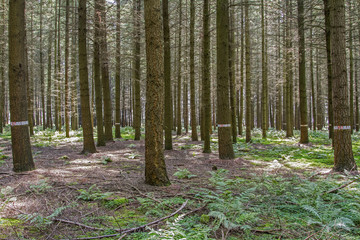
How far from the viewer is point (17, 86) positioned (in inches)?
240

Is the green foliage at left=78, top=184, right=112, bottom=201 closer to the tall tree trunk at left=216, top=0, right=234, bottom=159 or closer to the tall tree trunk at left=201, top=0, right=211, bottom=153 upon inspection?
the tall tree trunk at left=216, top=0, right=234, bottom=159

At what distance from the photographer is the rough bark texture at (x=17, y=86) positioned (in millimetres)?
6078

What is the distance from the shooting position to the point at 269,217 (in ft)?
11.5

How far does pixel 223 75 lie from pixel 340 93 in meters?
3.48

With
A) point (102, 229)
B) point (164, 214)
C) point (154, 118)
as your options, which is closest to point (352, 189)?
point (164, 214)

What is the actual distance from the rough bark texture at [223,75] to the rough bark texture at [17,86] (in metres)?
5.73

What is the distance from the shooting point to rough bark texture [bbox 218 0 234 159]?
867cm

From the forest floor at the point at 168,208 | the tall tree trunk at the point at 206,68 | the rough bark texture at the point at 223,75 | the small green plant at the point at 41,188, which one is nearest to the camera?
the forest floor at the point at 168,208

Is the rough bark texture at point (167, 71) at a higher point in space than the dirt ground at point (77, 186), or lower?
higher

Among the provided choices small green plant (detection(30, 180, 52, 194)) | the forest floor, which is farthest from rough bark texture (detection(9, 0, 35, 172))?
small green plant (detection(30, 180, 52, 194))

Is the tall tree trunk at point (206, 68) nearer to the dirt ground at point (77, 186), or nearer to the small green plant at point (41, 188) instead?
the dirt ground at point (77, 186)

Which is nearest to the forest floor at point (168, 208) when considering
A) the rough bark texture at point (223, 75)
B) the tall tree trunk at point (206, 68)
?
the rough bark texture at point (223, 75)

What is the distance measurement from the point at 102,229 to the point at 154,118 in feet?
7.96

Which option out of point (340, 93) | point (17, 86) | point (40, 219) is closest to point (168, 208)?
point (40, 219)
